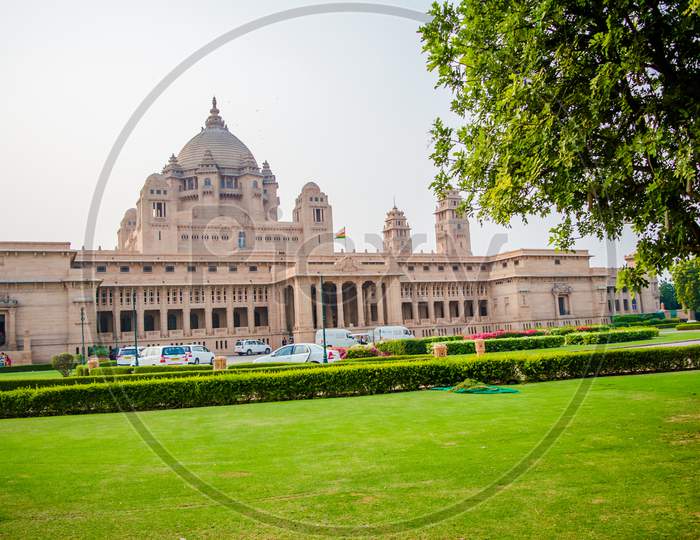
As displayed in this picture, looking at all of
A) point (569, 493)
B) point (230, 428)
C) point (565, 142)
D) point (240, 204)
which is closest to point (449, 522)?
point (569, 493)

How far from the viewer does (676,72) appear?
371 inches

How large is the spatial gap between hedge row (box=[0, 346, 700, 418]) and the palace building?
89.0 ft

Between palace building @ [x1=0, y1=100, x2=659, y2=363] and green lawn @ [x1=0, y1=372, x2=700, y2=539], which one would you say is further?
palace building @ [x1=0, y1=100, x2=659, y2=363]

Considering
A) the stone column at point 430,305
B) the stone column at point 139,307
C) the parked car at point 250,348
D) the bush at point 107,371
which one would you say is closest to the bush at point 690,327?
the stone column at point 430,305

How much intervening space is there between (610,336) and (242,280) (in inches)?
1367

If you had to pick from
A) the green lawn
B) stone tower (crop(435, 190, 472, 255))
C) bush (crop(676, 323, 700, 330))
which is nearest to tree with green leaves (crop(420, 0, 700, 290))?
the green lawn

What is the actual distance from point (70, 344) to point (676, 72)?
4533 centimetres

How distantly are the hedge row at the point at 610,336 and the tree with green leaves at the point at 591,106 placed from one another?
26.5 m

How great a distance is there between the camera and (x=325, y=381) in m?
17.9

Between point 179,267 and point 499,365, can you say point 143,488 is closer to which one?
point 499,365

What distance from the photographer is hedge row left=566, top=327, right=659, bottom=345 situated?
116 feet

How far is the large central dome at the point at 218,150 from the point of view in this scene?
256 ft

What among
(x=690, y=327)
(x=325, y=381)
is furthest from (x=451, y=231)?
(x=325, y=381)

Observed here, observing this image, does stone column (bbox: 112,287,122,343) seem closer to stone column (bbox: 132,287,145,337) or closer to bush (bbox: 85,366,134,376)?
stone column (bbox: 132,287,145,337)
